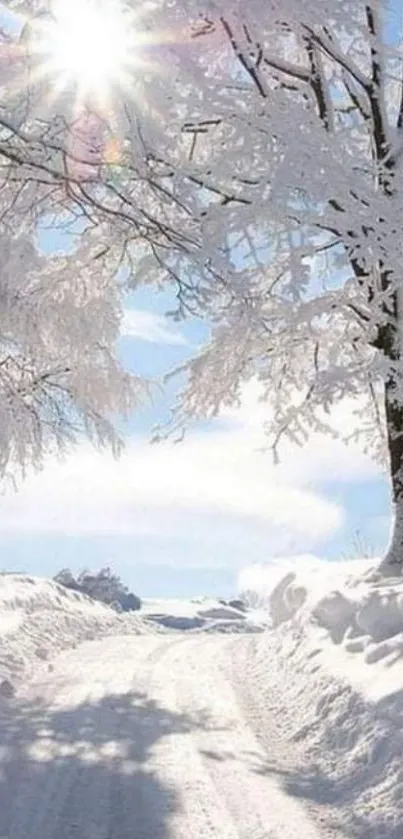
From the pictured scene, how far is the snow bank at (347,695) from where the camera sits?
621 centimetres

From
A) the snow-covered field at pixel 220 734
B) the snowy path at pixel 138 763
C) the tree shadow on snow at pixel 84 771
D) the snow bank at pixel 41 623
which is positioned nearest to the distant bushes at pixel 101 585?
the snow bank at pixel 41 623

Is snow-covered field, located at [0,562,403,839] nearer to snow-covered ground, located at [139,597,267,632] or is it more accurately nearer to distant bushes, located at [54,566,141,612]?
snow-covered ground, located at [139,597,267,632]

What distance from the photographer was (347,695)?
324 inches

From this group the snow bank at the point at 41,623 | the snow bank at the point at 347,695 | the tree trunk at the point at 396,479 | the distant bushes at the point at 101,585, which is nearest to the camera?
the snow bank at the point at 347,695

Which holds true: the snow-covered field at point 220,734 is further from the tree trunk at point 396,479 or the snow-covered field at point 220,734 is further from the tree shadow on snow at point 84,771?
the tree trunk at point 396,479

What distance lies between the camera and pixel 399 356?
1220cm

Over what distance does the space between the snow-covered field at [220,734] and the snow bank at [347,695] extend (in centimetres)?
2

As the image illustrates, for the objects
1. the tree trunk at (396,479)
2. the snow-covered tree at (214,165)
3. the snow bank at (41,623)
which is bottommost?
the snow bank at (41,623)

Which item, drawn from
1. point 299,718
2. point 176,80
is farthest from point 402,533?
point 176,80

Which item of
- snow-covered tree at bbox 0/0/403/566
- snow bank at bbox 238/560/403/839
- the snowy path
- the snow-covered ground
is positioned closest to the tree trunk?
snow bank at bbox 238/560/403/839

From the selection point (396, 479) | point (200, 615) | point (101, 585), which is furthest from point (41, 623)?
point (200, 615)

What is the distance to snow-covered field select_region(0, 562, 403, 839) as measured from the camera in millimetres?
5797

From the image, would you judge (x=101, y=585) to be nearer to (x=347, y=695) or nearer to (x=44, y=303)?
(x=44, y=303)

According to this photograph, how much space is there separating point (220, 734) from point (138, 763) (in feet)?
4.18
